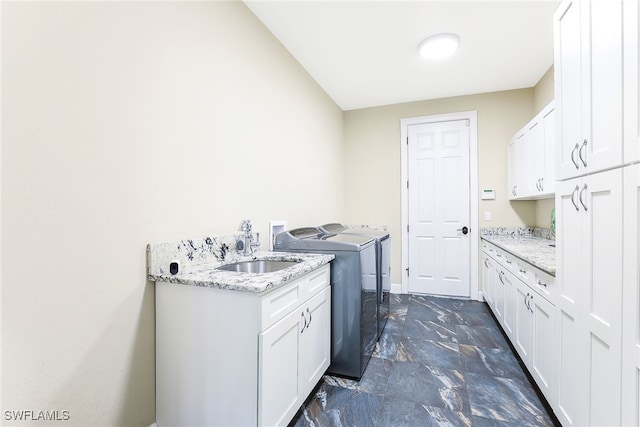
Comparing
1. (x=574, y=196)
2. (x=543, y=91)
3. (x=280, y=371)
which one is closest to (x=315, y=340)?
(x=280, y=371)

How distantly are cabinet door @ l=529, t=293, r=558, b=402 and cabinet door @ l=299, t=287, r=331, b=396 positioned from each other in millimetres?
1298

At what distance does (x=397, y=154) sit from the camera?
4.09 metres

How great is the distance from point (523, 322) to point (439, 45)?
2373 mm

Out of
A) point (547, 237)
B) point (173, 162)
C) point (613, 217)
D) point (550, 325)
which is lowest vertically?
point (550, 325)

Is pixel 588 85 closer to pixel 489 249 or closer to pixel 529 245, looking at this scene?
pixel 529 245

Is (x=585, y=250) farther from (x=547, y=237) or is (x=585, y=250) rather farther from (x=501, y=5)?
(x=547, y=237)

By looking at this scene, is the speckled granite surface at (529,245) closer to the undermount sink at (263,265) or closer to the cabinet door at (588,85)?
the cabinet door at (588,85)

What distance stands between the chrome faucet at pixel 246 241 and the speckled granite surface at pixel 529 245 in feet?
6.06

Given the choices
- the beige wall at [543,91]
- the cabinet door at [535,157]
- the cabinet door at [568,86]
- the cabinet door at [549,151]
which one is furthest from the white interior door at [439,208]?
the cabinet door at [568,86]

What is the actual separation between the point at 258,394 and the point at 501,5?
296 centimetres

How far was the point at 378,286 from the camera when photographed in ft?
8.19

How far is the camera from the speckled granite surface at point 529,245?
176 centimetres

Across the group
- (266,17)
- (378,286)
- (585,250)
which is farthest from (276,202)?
(585,250)

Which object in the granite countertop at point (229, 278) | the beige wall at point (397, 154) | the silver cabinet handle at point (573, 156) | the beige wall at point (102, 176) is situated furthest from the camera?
the beige wall at point (397, 154)
